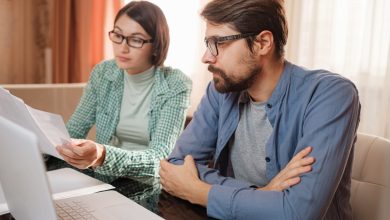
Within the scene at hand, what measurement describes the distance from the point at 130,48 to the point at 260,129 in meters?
0.74

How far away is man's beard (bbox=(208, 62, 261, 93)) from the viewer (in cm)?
124

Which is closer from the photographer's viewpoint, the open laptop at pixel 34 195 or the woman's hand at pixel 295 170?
the open laptop at pixel 34 195

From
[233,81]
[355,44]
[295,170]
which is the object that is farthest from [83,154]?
[355,44]

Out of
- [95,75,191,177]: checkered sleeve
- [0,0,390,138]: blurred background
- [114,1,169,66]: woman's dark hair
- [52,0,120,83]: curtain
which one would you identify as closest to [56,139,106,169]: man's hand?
[95,75,191,177]: checkered sleeve

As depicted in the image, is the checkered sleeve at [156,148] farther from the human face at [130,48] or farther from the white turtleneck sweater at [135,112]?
the human face at [130,48]

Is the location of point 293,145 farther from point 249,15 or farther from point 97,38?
point 97,38

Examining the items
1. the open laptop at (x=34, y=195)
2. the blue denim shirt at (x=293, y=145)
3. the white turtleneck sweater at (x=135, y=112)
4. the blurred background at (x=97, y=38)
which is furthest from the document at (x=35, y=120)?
the blurred background at (x=97, y=38)

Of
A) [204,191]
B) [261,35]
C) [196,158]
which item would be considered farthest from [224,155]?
[261,35]

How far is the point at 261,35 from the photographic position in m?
1.20

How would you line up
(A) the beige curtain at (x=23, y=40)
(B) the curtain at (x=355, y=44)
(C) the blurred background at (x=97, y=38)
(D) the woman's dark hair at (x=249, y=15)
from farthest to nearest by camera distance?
(A) the beige curtain at (x=23, y=40) → (C) the blurred background at (x=97, y=38) → (B) the curtain at (x=355, y=44) → (D) the woman's dark hair at (x=249, y=15)

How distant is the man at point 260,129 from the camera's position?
3.39ft

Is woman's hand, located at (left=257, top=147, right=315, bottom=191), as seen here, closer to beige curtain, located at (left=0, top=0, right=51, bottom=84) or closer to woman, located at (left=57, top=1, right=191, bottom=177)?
woman, located at (left=57, top=1, right=191, bottom=177)

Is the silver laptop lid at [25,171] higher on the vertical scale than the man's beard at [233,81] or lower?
lower

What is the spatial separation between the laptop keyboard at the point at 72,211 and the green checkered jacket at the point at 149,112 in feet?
1.09
